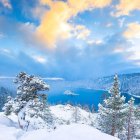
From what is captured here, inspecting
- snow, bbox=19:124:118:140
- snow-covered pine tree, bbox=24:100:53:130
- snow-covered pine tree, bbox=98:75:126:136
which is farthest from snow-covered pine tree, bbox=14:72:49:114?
snow-covered pine tree, bbox=98:75:126:136

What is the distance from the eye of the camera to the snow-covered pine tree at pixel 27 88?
35.0 meters

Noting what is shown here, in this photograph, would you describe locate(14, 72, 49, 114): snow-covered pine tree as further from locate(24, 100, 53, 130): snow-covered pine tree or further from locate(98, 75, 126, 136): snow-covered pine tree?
locate(98, 75, 126, 136): snow-covered pine tree

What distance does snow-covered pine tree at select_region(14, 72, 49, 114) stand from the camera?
35000 mm

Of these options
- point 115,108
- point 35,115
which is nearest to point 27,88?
point 35,115

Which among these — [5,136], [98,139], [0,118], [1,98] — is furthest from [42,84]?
[1,98]

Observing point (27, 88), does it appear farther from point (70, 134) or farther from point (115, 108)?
point (115, 108)

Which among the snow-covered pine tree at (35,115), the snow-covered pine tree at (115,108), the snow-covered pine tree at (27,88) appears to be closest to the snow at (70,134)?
the snow-covered pine tree at (35,115)

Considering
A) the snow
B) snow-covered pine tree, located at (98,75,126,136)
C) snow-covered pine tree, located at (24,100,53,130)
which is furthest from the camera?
snow-covered pine tree, located at (98,75,126,136)

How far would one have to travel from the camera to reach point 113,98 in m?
45.0

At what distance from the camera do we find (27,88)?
34.9 m

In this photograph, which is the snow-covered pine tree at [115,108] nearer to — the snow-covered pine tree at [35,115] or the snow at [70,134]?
the snow-covered pine tree at [35,115]

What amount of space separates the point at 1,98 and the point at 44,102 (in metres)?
136

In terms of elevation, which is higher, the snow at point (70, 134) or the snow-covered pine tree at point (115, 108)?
the snow-covered pine tree at point (115, 108)

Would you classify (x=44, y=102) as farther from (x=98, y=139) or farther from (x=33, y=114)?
(x=98, y=139)
